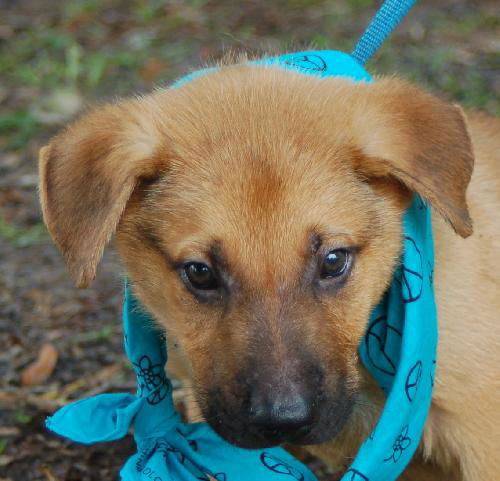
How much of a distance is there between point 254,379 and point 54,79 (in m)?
6.14

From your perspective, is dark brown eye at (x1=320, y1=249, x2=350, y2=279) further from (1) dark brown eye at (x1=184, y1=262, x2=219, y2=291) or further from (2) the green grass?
(2) the green grass

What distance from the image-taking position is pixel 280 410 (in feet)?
10.0

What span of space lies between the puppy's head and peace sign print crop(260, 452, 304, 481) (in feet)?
1.92

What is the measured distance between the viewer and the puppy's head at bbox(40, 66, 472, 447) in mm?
3227

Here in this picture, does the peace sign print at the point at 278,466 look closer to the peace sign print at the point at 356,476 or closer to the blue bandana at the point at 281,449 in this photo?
the blue bandana at the point at 281,449

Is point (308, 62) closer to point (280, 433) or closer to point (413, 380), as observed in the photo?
point (413, 380)

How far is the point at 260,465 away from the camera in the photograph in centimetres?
387

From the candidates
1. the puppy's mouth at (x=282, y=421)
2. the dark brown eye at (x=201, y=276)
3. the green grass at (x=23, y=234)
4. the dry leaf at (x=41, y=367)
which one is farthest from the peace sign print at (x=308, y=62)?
the green grass at (x=23, y=234)

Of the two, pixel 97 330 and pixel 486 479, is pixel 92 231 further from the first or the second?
pixel 97 330

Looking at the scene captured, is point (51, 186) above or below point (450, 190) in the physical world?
below

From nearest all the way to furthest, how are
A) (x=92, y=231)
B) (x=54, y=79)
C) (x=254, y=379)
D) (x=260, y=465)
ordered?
(x=254, y=379) < (x=92, y=231) < (x=260, y=465) < (x=54, y=79)

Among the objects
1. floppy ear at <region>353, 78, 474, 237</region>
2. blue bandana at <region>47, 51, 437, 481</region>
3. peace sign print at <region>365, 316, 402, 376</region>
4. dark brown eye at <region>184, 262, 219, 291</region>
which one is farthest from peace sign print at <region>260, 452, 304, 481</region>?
floppy ear at <region>353, 78, 474, 237</region>

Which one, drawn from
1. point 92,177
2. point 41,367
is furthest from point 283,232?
point 41,367

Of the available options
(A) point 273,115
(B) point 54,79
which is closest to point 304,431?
(A) point 273,115
